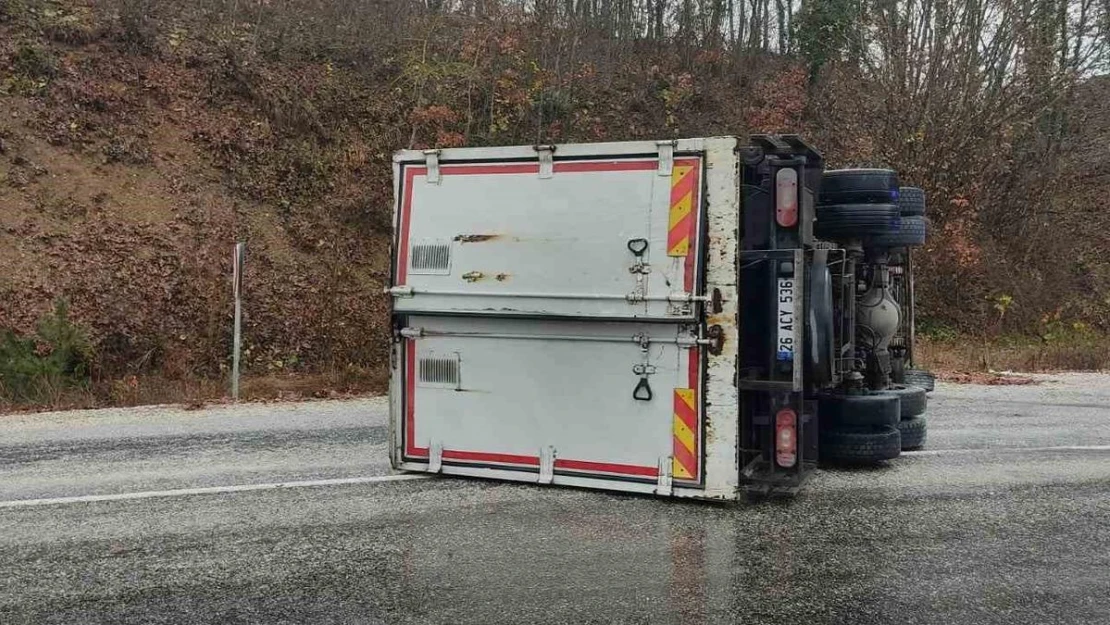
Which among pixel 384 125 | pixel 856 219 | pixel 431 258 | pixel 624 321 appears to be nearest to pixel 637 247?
pixel 624 321

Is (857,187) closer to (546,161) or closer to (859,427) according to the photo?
(859,427)

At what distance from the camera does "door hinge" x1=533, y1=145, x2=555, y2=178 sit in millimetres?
5559

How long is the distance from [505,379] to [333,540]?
1511 millimetres

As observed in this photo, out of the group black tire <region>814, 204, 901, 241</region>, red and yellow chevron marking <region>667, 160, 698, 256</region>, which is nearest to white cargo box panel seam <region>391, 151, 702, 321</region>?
red and yellow chevron marking <region>667, 160, 698, 256</region>

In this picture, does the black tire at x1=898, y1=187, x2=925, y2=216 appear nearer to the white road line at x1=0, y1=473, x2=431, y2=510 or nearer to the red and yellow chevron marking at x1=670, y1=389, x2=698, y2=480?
the red and yellow chevron marking at x1=670, y1=389, x2=698, y2=480

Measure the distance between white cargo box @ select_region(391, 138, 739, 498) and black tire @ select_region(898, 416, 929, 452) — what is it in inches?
89.3

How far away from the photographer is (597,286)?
17.6ft

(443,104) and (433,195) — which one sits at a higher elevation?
(443,104)

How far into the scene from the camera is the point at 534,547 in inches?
185

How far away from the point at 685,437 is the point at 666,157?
5.64ft

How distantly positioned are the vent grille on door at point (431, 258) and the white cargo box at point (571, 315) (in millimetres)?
10

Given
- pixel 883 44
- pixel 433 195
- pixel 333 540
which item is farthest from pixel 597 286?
pixel 883 44

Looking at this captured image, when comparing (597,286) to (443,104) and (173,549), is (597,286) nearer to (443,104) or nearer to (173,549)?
(173,549)

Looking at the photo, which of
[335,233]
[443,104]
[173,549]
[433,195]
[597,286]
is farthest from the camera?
[443,104]
